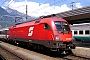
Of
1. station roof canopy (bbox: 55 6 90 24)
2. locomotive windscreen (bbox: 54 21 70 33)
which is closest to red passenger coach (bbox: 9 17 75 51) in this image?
locomotive windscreen (bbox: 54 21 70 33)

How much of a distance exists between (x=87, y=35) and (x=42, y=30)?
1287cm

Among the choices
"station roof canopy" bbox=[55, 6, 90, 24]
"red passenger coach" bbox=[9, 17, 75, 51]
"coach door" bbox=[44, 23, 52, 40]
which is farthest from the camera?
"station roof canopy" bbox=[55, 6, 90, 24]

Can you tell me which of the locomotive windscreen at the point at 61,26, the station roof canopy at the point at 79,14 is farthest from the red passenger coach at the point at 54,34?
the station roof canopy at the point at 79,14

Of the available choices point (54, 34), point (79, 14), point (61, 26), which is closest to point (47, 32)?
point (54, 34)

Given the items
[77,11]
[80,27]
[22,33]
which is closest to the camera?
[77,11]

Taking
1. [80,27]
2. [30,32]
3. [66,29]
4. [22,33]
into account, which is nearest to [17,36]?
[22,33]

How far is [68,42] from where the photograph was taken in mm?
16016

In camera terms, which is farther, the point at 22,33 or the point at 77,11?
the point at 22,33

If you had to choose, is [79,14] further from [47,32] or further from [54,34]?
[54,34]

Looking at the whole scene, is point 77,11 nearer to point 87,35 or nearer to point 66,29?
point 66,29

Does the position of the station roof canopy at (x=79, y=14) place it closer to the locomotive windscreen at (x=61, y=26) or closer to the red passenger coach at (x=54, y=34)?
the red passenger coach at (x=54, y=34)

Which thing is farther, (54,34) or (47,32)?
(47,32)

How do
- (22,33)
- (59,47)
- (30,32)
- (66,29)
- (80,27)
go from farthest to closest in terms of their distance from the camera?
1. (80,27)
2. (22,33)
3. (30,32)
4. (66,29)
5. (59,47)

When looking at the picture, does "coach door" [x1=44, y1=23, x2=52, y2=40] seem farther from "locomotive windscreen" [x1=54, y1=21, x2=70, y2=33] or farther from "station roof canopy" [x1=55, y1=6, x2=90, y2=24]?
"station roof canopy" [x1=55, y1=6, x2=90, y2=24]
